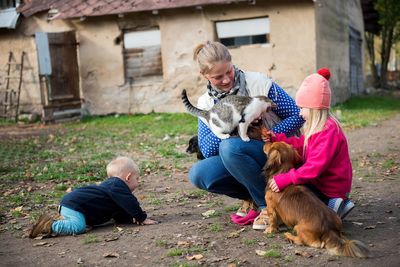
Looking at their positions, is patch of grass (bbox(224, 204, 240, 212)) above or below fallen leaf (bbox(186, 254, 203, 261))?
below

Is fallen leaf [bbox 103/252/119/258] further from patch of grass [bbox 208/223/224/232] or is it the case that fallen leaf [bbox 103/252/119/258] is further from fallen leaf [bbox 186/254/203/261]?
patch of grass [bbox 208/223/224/232]

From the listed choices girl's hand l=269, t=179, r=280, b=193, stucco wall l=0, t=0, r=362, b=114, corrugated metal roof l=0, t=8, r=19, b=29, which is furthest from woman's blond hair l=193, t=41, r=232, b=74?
corrugated metal roof l=0, t=8, r=19, b=29

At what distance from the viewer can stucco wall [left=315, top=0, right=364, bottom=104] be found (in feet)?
52.8

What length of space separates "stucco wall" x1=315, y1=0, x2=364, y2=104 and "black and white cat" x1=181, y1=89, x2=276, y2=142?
11453mm

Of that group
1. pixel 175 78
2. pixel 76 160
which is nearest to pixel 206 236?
pixel 76 160

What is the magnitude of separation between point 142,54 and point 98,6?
6.60 ft

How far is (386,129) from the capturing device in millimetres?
11688

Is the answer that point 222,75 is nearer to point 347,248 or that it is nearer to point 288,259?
point 288,259

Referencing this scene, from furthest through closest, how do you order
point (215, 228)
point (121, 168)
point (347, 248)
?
point (121, 168), point (215, 228), point (347, 248)

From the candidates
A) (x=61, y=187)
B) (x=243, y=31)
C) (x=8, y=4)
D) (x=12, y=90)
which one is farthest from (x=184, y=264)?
(x=8, y=4)

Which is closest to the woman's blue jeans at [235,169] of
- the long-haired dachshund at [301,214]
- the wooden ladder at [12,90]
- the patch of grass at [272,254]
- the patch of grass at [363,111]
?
the long-haired dachshund at [301,214]

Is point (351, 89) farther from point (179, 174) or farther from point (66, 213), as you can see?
point (66, 213)

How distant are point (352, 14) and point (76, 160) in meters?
17.0

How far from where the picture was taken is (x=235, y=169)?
14.9ft
